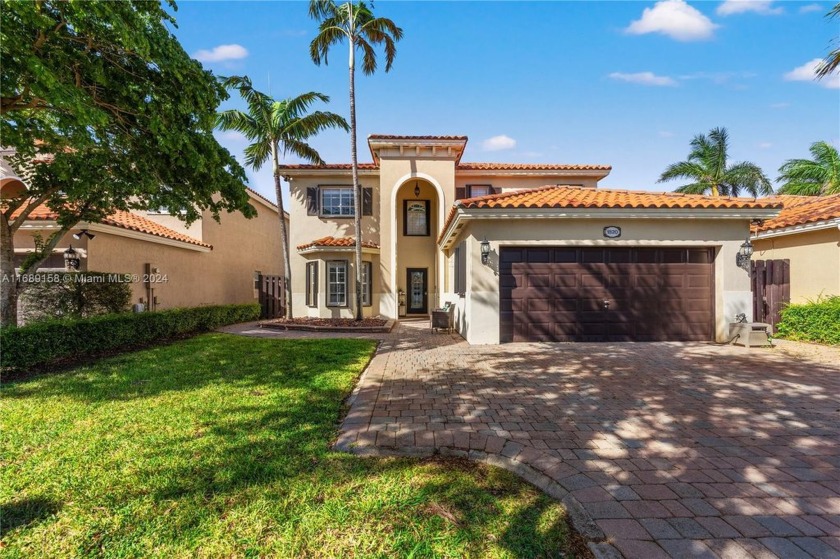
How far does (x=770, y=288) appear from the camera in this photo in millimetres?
11352

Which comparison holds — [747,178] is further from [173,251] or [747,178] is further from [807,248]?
[173,251]

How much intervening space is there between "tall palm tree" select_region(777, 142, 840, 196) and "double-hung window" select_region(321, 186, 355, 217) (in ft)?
83.7

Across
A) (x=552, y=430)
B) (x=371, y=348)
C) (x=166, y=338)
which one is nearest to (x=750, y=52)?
(x=552, y=430)

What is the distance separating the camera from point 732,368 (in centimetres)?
717

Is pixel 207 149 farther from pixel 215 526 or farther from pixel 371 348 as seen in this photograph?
pixel 215 526

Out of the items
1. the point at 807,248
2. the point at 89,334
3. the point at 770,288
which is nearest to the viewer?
the point at 89,334

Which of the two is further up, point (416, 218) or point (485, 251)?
point (416, 218)

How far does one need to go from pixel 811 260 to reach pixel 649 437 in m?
11.4

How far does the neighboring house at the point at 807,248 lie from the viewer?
1019cm

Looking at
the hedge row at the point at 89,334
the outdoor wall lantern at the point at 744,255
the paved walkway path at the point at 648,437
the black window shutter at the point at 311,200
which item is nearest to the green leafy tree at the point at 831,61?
the outdoor wall lantern at the point at 744,255

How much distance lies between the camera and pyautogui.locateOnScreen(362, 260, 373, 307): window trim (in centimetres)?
1650

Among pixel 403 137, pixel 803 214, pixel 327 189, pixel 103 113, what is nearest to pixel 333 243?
pixel 327 189

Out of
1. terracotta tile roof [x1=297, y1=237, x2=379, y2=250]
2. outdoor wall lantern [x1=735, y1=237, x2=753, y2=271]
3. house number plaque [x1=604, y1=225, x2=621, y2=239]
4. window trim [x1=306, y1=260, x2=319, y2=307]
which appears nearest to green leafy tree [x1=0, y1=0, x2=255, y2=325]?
terracotta tile roof [x1=297, y1=237, x2=379, y2=250]

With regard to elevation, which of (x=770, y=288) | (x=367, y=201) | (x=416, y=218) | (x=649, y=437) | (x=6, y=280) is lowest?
(x=649, y=437)
